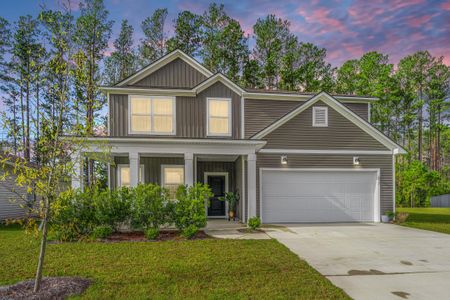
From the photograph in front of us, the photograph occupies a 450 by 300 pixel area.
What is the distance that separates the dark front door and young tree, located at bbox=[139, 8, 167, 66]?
1302 cm

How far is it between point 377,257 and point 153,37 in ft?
70.5

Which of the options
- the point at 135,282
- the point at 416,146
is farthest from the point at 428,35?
the point at 416,146

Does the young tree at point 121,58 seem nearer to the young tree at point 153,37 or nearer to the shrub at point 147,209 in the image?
A: the young tree at point 153,37

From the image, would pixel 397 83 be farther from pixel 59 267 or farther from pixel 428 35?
pixel 59 267

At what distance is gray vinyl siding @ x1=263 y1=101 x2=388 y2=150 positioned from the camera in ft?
38.7

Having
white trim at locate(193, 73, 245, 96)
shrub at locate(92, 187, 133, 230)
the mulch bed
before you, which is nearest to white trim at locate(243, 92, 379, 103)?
white trim at locate(193, 73, 245, 96)

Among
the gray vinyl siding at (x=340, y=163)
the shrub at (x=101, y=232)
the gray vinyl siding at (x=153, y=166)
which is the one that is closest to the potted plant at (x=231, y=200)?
the gray vinyl siding at (x=340, y=163)

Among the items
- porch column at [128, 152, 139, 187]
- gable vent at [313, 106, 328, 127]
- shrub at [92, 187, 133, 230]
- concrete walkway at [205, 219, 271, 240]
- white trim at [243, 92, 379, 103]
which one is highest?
white trim at [243, 92, 379, 103]

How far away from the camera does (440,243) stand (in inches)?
322

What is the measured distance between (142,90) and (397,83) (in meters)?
28.5

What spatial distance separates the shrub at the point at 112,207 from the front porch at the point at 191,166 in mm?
1114

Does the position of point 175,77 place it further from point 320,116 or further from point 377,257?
point 377,257

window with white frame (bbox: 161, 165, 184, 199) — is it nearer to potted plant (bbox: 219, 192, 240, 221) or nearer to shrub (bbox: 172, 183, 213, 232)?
potted plant (bbox: 219, 192, 240, 221)

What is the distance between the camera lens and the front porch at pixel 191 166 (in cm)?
1005
